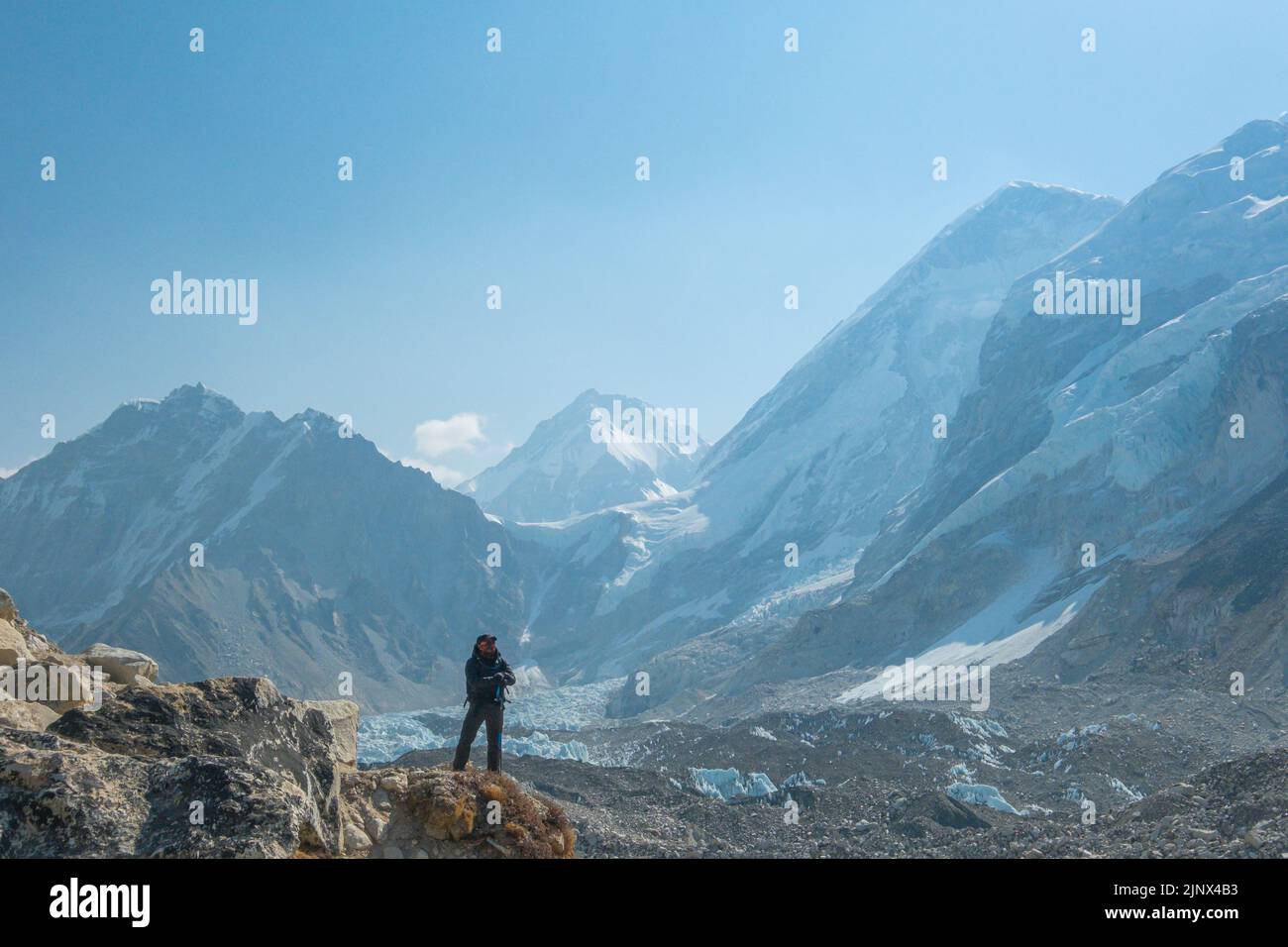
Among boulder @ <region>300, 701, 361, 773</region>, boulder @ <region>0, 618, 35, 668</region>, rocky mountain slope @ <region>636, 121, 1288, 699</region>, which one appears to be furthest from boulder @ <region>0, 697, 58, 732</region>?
rocky mountain slope @ <region>636, 121, 1288, 699</region>

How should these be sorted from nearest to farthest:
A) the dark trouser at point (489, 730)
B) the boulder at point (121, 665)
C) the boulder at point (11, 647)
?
1. the dark trouser at point (489, 730)
2. the boulder at point (11, 647)
3. the boulder at point (121, 665)

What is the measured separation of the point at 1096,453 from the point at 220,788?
4908 inches

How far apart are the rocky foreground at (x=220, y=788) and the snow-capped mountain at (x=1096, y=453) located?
88.7m

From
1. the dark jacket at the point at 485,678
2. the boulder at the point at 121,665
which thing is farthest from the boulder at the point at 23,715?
the dark jacket at the point at 485,678

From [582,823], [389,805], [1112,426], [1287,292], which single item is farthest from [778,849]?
[1287,292]

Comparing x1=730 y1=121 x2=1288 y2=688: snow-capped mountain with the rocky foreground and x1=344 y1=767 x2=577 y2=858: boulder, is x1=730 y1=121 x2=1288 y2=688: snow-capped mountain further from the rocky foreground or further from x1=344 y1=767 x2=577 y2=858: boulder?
the rocky foreground

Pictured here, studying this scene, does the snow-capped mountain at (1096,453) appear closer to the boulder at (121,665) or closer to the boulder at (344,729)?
the boulder at (344,729)

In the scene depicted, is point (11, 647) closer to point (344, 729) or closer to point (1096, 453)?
point (344, 729)

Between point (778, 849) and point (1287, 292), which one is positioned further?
point (1287, 292)

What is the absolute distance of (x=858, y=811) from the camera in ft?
151

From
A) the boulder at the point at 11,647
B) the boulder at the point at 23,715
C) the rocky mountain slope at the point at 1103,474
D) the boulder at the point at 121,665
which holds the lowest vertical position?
the boulder at the point at 23,715

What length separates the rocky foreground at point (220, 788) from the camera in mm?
8336
